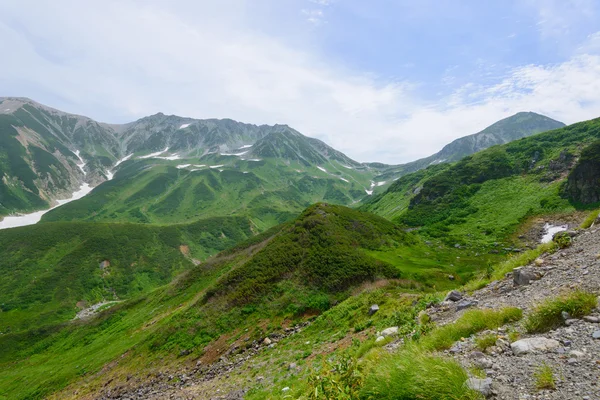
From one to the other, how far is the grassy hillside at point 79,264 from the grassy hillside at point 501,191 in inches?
3738

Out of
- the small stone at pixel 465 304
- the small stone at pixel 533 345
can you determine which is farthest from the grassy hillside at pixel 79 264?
the small stone at pixel 533 345

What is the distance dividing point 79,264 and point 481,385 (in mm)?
127494

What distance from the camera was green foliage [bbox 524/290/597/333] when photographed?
639cm

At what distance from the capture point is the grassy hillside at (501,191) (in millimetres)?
65875

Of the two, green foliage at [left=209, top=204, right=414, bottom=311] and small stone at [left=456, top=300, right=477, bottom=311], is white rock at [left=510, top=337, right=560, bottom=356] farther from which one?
green foliage at [left=209, top=204, right=414, bottom=311]

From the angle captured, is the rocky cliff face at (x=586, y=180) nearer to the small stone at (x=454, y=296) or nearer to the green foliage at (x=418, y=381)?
the small stone at (x=454, y=296)

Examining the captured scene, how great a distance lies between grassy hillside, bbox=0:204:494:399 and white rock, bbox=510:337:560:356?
853 cm

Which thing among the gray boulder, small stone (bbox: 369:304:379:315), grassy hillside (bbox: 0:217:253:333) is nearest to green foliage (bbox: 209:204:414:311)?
small stone (bbox: 369:304:379:315)

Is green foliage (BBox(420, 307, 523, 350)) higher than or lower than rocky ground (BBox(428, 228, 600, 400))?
lower

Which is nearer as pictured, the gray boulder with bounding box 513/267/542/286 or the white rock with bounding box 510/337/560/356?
the white rock with bounding box 510/337/560/356

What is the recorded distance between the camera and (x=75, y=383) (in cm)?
3139

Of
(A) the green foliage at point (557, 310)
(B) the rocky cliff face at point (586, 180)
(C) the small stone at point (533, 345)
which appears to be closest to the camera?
(C) the small stone at point (533, 345)

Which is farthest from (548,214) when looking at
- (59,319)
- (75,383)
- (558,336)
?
(59,319)

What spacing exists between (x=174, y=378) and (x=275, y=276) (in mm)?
12935
